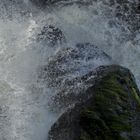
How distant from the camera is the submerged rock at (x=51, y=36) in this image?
31.7ft

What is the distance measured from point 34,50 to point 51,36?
0.60m

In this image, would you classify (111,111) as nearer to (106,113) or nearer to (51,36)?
(106,113)

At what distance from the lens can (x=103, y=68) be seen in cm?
750

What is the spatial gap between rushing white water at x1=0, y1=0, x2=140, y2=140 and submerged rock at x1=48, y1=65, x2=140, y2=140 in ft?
2.98

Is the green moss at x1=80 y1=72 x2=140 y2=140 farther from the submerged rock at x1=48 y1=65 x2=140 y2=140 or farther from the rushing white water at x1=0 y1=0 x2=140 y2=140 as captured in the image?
the rushing white water at x1=0 y1=0 x2=140 y2=140

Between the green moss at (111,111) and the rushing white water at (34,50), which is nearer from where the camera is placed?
the green moss at (111,111)

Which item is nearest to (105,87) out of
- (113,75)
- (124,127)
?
(113,75)

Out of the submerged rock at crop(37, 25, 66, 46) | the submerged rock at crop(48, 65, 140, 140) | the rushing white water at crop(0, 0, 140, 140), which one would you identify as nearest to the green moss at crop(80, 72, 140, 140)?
the submerged rock at crop(48, 65, 140, 140)

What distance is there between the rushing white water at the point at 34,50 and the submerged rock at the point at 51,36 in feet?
0.50

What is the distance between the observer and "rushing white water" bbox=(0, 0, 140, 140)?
742cm

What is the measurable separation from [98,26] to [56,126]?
14.0ft

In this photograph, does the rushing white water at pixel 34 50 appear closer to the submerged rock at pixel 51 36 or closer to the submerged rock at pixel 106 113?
the submerged rock at pixel 51 36

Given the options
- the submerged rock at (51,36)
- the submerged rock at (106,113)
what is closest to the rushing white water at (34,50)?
the submerged rock at (51,36)

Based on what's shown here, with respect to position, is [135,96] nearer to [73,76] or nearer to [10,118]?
[73,76]
